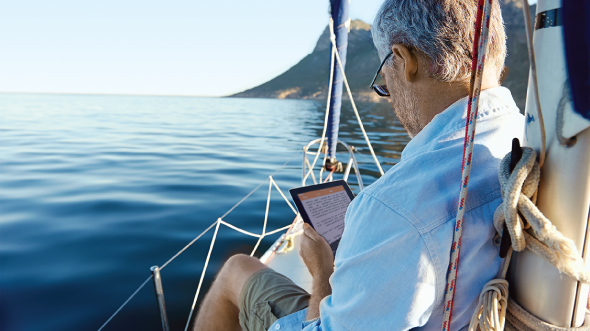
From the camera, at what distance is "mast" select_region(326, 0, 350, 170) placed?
9.23ft

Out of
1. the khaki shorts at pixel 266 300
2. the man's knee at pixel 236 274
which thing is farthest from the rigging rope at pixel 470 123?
the man's knee at pixel 236 274

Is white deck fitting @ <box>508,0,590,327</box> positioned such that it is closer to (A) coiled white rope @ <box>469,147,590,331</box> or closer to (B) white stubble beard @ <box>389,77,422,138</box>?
(A) coiled white rope @ <box>469,147,590,331</box>

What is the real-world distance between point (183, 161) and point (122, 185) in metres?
1.77

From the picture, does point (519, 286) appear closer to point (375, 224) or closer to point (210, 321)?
point (375, 224)

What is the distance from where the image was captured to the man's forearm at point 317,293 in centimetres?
104

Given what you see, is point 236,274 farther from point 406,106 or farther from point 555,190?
point 555,190

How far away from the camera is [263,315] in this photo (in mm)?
1271

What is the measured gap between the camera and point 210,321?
1464 millimetres

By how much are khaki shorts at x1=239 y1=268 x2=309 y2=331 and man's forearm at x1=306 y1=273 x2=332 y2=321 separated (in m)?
0.13

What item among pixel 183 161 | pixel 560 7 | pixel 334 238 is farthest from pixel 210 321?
pixel 183 161

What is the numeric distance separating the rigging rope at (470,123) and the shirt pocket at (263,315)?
2.39 feet

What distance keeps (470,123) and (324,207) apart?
980 mm

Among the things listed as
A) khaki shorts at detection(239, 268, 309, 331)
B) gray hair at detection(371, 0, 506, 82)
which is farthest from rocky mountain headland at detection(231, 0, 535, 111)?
gray hair at detection(371, 0, 506, 82)

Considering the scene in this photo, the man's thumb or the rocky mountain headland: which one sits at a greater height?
the rocky mountain headland
